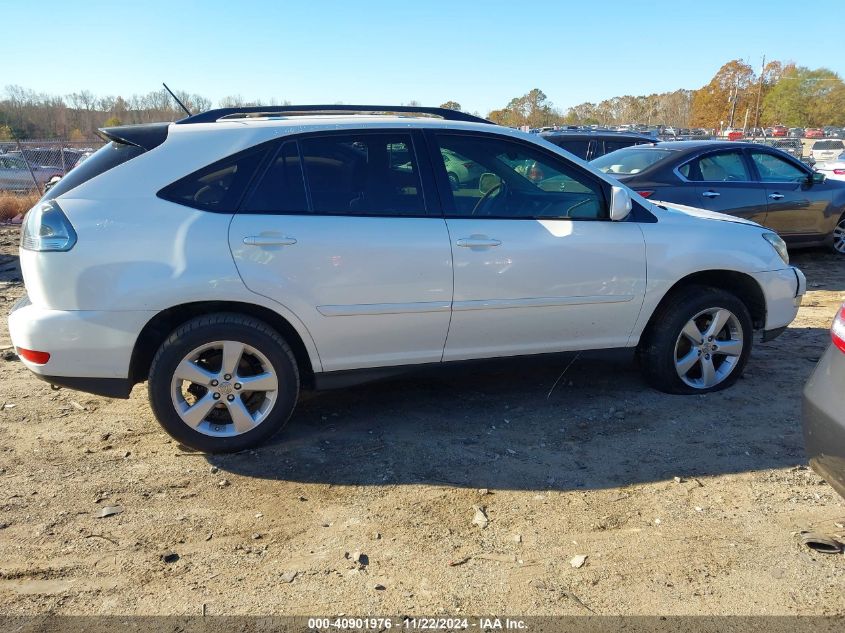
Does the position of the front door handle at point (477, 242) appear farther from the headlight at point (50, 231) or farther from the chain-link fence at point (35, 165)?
the chain-link fence at point (35, 165)

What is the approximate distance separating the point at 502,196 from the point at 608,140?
9244mm

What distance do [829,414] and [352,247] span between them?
92.4 inches

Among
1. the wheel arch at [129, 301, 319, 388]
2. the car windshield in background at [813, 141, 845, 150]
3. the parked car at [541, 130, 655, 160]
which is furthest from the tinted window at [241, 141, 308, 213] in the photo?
the car windshield in background at [813, 141, 845, 150]

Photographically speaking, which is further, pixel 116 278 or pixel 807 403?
pixel 116 278

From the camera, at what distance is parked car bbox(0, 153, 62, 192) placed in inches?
752

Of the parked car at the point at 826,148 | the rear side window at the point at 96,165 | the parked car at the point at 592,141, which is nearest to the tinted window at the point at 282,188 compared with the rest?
the rear side window at the point at 96,165

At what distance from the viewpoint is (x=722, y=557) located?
2949 millimetres

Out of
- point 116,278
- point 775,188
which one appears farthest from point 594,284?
point 775,188

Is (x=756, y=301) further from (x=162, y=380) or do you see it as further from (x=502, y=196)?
(x=162, y=380)

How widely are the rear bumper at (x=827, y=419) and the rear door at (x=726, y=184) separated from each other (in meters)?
5.84

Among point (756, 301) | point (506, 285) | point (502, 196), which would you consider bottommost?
point (756, 301)

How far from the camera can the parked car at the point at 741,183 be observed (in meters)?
8.19

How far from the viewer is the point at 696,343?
4.64m

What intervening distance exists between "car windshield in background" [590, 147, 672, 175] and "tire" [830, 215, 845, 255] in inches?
118
